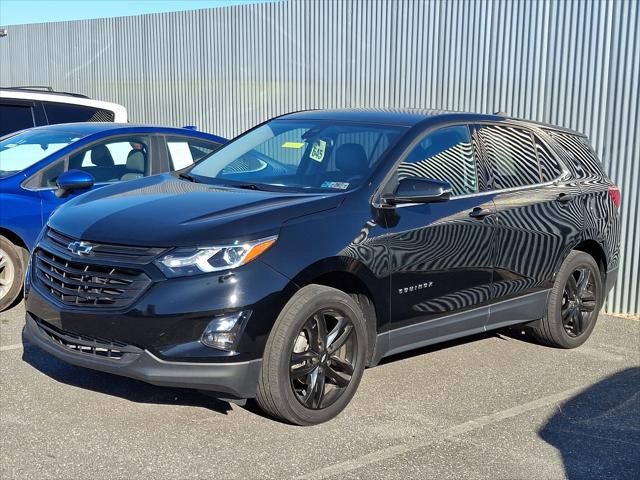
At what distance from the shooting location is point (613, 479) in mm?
4473

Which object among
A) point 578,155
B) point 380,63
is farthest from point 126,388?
point 380,63

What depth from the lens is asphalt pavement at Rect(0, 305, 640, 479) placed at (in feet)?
14.4

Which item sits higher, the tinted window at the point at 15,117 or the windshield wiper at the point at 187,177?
the tinted window at the point at 15,117

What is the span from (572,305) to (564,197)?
0.89m

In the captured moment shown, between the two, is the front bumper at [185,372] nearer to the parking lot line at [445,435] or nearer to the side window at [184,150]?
the parking lot line at [445,435]

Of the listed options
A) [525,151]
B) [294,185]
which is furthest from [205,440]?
[525,151]

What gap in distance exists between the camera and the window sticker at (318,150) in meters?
5.78

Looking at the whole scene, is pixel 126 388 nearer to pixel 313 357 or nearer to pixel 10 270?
pixel 313 357

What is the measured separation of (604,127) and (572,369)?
3100mm

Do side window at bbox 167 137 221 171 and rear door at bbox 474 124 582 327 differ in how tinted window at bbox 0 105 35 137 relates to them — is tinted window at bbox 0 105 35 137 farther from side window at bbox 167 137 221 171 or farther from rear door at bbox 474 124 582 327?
rear door at bbox 474 124 582 327

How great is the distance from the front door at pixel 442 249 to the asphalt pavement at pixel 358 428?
481 mm

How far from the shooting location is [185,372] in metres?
4.48

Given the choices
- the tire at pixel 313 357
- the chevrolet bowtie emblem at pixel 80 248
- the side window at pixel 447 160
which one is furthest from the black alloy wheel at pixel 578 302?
the chevrolet bowtie emblem at pixel 80 248

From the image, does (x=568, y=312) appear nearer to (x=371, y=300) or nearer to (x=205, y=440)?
(x=371, y=300)
